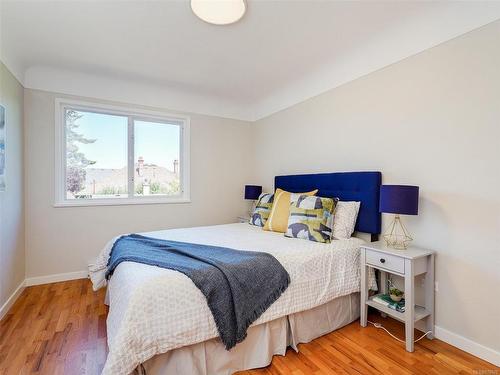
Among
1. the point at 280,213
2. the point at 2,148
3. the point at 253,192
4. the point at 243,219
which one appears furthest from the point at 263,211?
the point at 2,148

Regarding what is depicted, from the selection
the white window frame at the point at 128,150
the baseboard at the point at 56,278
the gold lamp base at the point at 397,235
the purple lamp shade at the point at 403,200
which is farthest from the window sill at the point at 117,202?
the purple lamp shade at the point at 403,200

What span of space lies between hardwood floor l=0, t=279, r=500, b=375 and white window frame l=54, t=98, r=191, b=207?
137 centimetres

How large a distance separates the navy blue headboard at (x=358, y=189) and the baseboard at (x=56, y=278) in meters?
3.03

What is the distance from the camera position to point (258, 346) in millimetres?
1732

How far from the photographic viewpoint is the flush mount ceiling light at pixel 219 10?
189 centimetres

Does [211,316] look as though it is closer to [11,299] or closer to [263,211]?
[263,211]

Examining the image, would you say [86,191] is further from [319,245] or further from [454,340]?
[454,340]

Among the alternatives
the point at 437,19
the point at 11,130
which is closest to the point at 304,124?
the point at 437,19

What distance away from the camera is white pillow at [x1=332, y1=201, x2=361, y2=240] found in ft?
8.07

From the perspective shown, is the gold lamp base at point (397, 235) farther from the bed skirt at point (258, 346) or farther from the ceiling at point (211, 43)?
the ceiling at point (211, 43)

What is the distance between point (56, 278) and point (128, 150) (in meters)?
1.81

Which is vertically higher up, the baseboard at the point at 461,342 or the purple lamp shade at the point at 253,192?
the purple lamp shade at the point at 253,192

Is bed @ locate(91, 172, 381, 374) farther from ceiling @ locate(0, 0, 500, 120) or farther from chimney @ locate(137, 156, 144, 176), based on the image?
chimney @ locate(137, 156, 144, 176)

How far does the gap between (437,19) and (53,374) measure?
3.69 metres
